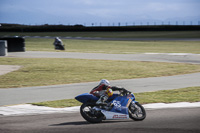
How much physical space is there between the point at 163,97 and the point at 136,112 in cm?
418

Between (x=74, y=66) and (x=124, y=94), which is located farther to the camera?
(x=74, y=66)

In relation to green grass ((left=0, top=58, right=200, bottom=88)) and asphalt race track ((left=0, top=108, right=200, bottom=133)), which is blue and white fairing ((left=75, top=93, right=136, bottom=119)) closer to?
asphalt race track ((left=0, top=108, right=200, bottom=133))

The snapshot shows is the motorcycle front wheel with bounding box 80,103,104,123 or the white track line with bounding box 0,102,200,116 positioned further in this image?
the white track line with bounding box 0,102,200,116

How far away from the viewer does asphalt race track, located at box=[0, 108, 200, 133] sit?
29.1 ft

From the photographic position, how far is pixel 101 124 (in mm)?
9586

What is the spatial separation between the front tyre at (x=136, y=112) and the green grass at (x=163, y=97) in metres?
2.90

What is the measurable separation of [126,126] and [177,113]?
234cm

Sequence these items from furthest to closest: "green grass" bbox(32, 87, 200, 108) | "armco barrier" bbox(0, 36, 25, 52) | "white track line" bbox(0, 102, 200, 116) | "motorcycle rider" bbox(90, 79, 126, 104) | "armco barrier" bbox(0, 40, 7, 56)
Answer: "armco barrier" bbox(0, 36, 25, 52), "armco barrier" bbox(0, 40, 7, 56), "green grass" bbox(32, 87, 200, 108), "white track line" bbox(0, 102, 200, 116), "motorcycle rider" bbox(90, 79, 126, 104)

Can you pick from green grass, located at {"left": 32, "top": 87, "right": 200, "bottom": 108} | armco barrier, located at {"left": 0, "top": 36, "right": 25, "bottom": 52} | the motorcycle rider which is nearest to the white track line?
green grass, located at {"left": 32, "top": 87, "right": 200, "bottom": 108}

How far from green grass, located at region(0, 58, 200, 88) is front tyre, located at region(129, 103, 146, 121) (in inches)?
325

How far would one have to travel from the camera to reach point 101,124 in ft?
31.4

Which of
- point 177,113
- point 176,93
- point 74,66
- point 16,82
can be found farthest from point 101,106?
point 74,66

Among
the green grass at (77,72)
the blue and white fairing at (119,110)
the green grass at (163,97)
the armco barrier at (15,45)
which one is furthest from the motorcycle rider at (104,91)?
the armco barrier at (15,45)

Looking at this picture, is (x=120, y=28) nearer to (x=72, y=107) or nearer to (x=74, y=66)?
(x=74, y=66)
